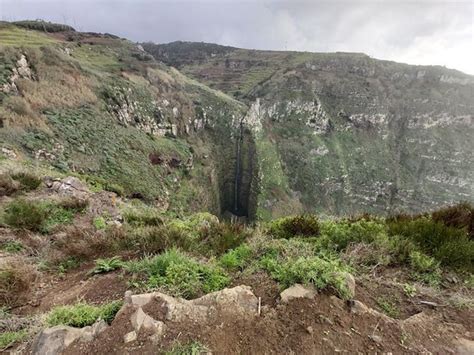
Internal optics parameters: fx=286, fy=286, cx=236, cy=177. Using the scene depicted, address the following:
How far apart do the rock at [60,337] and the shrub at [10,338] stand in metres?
0.31

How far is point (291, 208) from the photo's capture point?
6419cm

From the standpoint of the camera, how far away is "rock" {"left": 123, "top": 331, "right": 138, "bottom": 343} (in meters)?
2.52

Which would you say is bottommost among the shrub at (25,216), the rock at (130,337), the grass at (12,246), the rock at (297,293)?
the grass at (12,246)

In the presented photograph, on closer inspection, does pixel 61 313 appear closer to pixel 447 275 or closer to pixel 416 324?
pixel 416 324

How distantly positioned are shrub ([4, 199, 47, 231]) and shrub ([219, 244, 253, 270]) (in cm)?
459

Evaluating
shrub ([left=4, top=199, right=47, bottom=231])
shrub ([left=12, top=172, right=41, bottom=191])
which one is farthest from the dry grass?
shrub ([left=12, top=172, right=41, bottom=191])

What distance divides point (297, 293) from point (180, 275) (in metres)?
1.40

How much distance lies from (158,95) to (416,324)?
170ft

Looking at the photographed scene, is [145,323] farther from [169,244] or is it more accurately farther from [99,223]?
[99,223]

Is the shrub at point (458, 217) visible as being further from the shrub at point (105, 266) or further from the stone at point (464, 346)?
the shrub at point (105, 266)

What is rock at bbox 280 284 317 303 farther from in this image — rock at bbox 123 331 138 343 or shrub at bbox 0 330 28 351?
shrub at bbox 0 330 28 351

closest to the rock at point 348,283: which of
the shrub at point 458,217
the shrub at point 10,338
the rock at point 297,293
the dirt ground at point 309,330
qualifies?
the dirt ground at point 309,330

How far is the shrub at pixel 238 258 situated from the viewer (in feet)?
13.8

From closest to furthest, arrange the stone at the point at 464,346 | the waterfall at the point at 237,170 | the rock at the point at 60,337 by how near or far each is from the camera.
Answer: the rock at the point at 60,337, the stone at the point at 464,346, the waterfall at the point at 237,170
